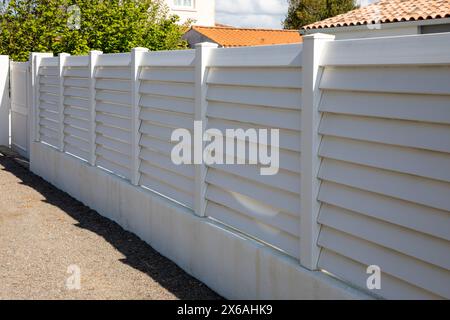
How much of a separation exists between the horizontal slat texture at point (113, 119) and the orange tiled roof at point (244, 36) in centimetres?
3055

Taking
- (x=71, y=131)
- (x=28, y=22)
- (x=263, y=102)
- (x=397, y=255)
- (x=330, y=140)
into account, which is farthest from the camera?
(x=28, y=22)

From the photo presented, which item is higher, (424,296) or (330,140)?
(330,140)

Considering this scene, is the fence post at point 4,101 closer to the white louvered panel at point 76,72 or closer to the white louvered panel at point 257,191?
the white louvered panel at point 76,72

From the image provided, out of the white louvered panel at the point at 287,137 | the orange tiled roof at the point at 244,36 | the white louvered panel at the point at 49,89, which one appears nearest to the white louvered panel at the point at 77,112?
the white louvered panel at the point at 49,89

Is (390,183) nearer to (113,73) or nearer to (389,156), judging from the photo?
(389,156)

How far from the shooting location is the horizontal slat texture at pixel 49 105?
12266 mm

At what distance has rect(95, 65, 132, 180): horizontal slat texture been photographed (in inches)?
339

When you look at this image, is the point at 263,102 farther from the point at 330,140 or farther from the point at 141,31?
the point at 141,31

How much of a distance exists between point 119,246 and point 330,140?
3.94 meters

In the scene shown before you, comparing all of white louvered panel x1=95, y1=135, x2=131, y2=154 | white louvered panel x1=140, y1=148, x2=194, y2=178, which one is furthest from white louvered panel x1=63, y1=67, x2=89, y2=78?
white louvered panel x1=140, y1=148, x2=194, y2=178

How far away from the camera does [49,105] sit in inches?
502

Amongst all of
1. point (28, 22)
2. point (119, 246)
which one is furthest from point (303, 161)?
point (28, 22)

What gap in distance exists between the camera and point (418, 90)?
3762 millimetres

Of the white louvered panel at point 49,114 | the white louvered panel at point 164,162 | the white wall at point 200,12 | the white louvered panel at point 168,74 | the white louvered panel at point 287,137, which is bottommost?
the white louvered panel at point 164,162
